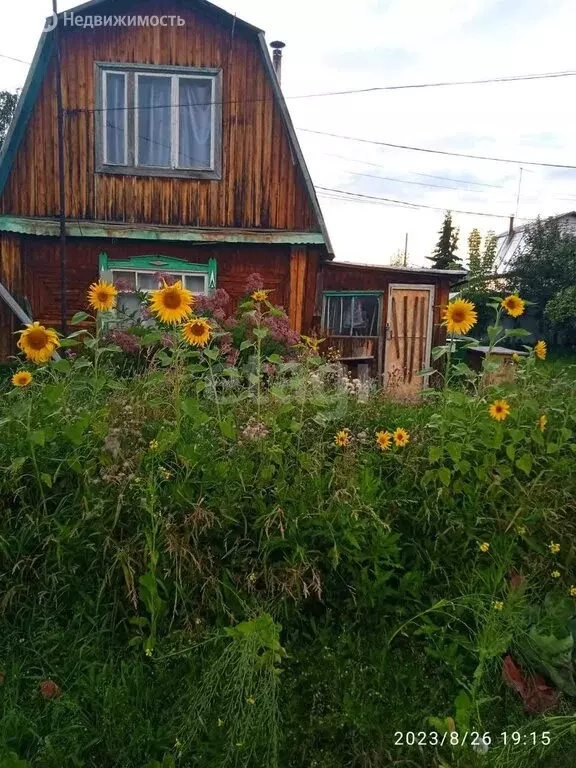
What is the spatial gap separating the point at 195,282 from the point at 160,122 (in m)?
2.12

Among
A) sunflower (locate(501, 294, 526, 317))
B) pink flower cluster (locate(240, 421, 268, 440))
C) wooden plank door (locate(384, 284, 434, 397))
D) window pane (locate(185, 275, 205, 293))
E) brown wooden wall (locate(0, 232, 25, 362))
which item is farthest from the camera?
wooden plank door (locate(384, 284, 434, 397))

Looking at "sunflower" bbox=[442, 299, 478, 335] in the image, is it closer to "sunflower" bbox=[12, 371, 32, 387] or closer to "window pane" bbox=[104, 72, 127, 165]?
"sunflower" bbox=[12, 371, 32, 387]

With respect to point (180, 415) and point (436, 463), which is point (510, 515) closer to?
point (436, 463)

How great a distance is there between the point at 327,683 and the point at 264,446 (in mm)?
962

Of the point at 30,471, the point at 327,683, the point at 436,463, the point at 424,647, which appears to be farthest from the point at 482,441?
the point at 30,471

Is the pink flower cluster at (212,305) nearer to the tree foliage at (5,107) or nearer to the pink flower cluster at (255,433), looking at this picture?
the pink flower cluster at (255,433)

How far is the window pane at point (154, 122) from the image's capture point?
24.6 ft

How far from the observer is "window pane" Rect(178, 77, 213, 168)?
24.8 ft

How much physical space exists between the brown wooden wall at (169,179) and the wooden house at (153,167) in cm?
1

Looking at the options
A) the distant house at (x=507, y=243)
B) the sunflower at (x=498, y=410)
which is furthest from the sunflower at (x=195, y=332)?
the distant house at (x=507, y=243)

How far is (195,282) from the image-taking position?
26.0ft

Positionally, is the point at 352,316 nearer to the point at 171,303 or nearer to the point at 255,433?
the point at 171,303
